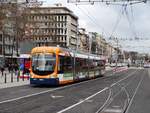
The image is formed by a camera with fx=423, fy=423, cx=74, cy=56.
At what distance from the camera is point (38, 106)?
17.3 meters

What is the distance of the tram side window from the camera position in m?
32.2

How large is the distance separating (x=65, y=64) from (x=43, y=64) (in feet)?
9.54

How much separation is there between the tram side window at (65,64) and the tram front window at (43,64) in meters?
1.02

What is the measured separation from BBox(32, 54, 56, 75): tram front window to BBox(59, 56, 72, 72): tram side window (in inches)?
40.0

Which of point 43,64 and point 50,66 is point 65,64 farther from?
point 43,64

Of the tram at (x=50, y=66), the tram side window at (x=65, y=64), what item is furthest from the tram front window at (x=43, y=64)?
the tram side window at (x=65, y=64)

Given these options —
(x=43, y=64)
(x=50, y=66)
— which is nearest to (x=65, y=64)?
(x=50, y=66)

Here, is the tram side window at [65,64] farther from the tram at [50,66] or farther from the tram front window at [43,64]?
the tram front window at [43,64]

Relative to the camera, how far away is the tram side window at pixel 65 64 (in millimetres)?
32209

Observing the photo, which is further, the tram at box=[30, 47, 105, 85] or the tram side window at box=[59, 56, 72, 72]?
the tram side window at box=[59, 56, 72, 72]

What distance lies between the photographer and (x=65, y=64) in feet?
110

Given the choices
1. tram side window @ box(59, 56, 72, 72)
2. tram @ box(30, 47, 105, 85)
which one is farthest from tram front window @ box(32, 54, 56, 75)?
tram side window @ box(59, 56, 72, 72)

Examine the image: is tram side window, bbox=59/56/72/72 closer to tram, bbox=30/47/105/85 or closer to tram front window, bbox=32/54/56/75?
tram, bbox=30/47/105/85

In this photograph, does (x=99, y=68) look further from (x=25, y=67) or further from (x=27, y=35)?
(x=27, y=35)
